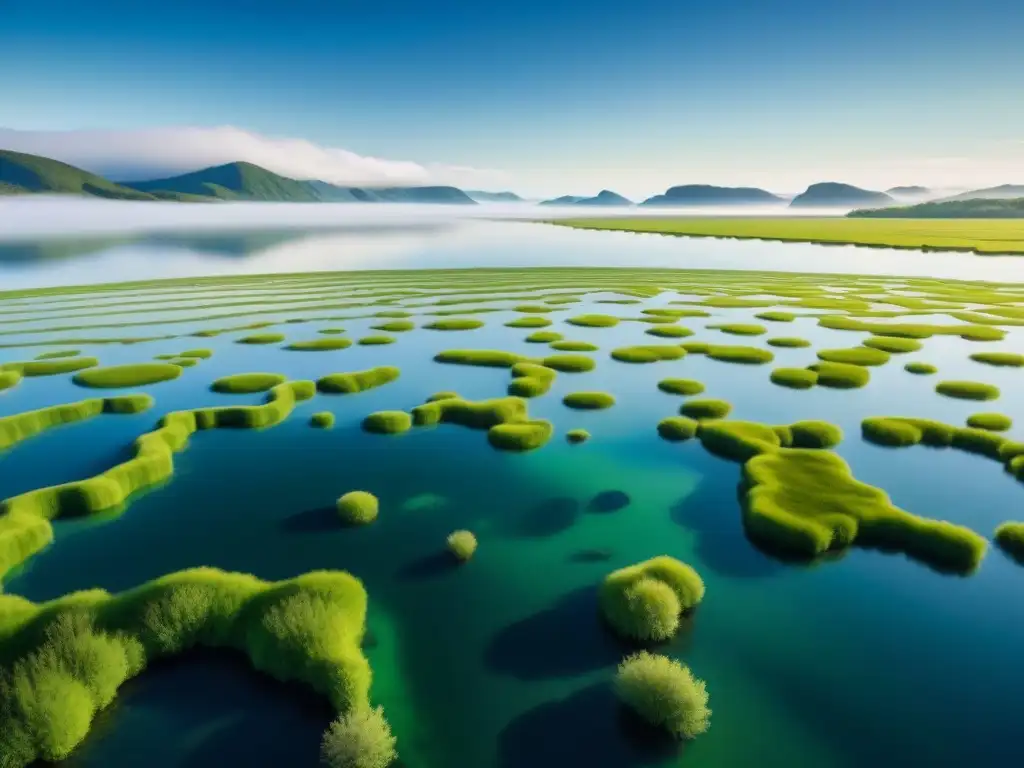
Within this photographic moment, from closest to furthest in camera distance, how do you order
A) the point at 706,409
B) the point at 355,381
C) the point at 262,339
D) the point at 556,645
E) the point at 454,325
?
the point at 556,645 → the point at 706,409 → the point at 355,381 → the point at 262,339 → the point at 454,325

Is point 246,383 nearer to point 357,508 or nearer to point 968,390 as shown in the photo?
point 357,508

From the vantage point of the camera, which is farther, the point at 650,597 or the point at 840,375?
the point at 840,375

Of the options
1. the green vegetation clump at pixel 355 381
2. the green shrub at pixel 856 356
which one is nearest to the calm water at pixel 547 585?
the green vegetation clump at pixel 355 381

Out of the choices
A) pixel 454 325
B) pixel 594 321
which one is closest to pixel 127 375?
pixel 454 325

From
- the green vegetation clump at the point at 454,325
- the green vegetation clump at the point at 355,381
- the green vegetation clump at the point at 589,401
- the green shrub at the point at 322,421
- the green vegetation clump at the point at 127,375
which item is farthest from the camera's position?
the green vegetation clump at the point at 454,325

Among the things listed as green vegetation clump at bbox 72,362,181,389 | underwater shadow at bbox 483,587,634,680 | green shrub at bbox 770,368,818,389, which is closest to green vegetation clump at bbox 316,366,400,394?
green vegetation clump at bbox 72,362,181,389

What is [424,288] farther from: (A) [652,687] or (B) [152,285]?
(A) [652,687]

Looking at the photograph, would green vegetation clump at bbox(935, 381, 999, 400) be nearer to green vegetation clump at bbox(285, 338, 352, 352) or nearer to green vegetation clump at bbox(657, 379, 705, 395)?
green vegetation clump at bbox(657, 379, 705, 395)

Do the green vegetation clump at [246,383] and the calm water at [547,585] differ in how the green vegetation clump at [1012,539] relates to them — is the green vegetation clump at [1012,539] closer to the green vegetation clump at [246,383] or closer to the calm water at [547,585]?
the calm water at [547,585]
